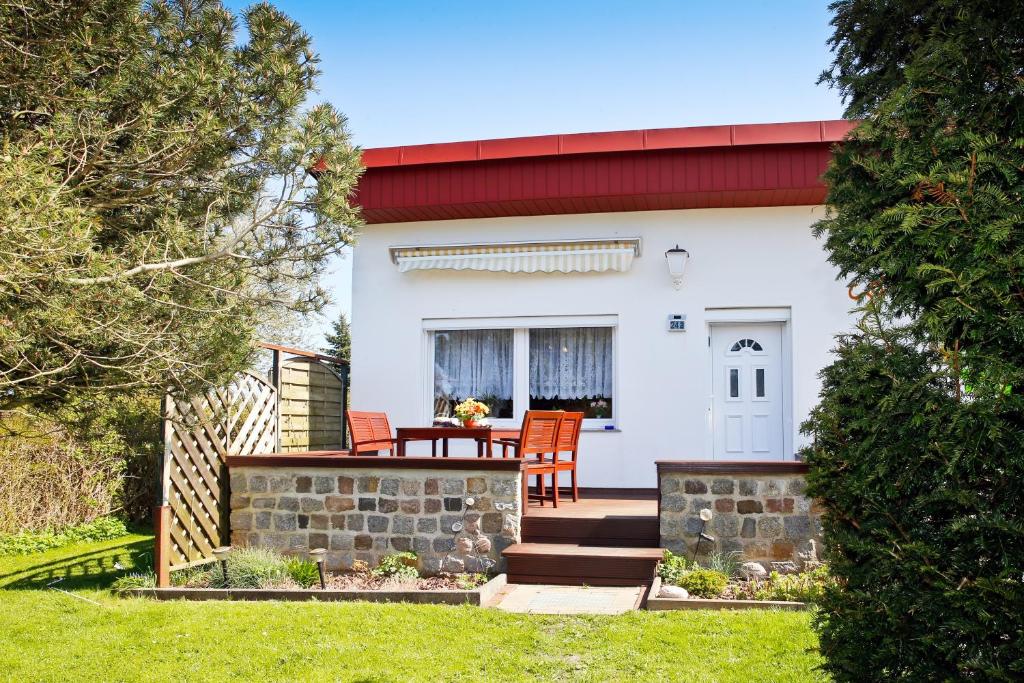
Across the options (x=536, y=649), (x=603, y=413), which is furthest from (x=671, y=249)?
(x=536, y=649)

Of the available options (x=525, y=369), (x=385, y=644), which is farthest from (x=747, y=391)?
(x=385, y=644)

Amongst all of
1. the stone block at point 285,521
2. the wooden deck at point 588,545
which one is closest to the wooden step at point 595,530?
the wooden deck at point 588,545

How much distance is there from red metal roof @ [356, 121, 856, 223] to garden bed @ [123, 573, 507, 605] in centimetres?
481

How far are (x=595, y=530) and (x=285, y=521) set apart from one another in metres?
2.68

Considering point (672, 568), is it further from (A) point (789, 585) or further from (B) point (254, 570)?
(B) point (254, 570)

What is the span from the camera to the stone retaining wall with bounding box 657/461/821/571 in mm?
6766

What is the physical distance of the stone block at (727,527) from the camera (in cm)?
683

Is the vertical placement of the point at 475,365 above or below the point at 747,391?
above

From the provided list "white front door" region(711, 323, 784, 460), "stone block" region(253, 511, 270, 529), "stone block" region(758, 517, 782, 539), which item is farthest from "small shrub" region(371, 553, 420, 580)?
"white front door" region(711, 323, 784, 460)

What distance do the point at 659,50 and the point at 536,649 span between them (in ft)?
20.4

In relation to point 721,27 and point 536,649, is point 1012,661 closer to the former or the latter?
point 536,649

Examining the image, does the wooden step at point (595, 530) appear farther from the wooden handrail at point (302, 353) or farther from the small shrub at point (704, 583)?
the wooden handrail at point (302, 353)

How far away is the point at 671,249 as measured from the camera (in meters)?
10.0

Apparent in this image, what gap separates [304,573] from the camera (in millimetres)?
6930
